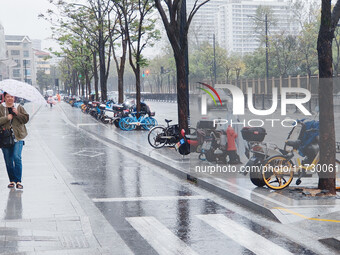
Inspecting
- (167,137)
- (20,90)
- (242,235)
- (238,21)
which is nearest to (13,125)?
(20,90)

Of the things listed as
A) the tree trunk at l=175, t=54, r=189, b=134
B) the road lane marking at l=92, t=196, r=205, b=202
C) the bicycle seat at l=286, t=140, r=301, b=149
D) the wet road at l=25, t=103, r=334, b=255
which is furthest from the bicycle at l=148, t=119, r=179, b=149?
the bicycle seat at l=286, t=140, r=301, b=149

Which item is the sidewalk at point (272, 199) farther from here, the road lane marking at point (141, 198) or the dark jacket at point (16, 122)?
the dark jacket at point (16, 122)

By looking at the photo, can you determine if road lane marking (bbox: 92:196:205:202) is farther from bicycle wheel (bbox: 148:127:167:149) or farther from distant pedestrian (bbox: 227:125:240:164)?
bicycle wheel (bbox: 148:127:167:149)

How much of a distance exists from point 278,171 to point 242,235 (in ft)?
10.4

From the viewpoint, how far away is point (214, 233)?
8.12 metres

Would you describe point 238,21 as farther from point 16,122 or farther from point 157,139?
point 16,122

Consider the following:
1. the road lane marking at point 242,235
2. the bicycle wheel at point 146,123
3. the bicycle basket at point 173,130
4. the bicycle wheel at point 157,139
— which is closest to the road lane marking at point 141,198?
the road lane marking at point 242,235

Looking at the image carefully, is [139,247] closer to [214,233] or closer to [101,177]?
[214,233]

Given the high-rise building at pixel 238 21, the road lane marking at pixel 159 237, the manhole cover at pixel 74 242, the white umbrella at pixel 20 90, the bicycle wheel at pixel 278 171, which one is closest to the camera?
the road lane marking at pixel 159 237

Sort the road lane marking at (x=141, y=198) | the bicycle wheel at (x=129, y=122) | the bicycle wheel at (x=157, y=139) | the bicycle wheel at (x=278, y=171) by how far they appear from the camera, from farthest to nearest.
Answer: the bicycle wheel at (x=129, y=122) → the bicycle wheel at (x=157, y=139) → the bicycle wheel at (x=278, y=171) → the road lane marking at (x=141, y=198)

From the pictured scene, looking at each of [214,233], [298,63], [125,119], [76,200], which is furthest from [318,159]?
[298,63]

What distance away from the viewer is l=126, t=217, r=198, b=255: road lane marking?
7203 millimetres

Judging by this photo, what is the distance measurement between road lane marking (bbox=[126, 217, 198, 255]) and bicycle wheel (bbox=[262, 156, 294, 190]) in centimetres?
284

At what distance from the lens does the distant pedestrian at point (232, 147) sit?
503 inches
